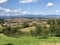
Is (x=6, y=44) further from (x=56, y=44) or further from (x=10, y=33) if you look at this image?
(x=10, y=33)

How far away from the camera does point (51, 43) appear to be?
20969 mm

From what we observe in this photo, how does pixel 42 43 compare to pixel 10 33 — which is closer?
pixel 42 43

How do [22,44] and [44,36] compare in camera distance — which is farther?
[44,36]

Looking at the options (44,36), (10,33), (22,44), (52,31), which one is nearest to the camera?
(22,44)

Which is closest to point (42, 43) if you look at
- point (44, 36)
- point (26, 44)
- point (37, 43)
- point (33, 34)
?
point (37, 43)

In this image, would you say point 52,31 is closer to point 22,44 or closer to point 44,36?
point 44,36

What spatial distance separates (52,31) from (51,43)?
16.7m

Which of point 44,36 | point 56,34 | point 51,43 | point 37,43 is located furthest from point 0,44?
point 56,34

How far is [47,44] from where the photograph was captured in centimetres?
2045

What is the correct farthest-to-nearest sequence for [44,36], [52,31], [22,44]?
[52,31] → [44,36] → [22,44]

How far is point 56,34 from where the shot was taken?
3566cm

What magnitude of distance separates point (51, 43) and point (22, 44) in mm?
3606

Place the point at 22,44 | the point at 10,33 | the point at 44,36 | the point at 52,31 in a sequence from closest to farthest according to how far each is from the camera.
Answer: the point at 22,44
the point at 44,36
the point at 10,33
the point at 52,31

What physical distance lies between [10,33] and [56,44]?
16.2 m
